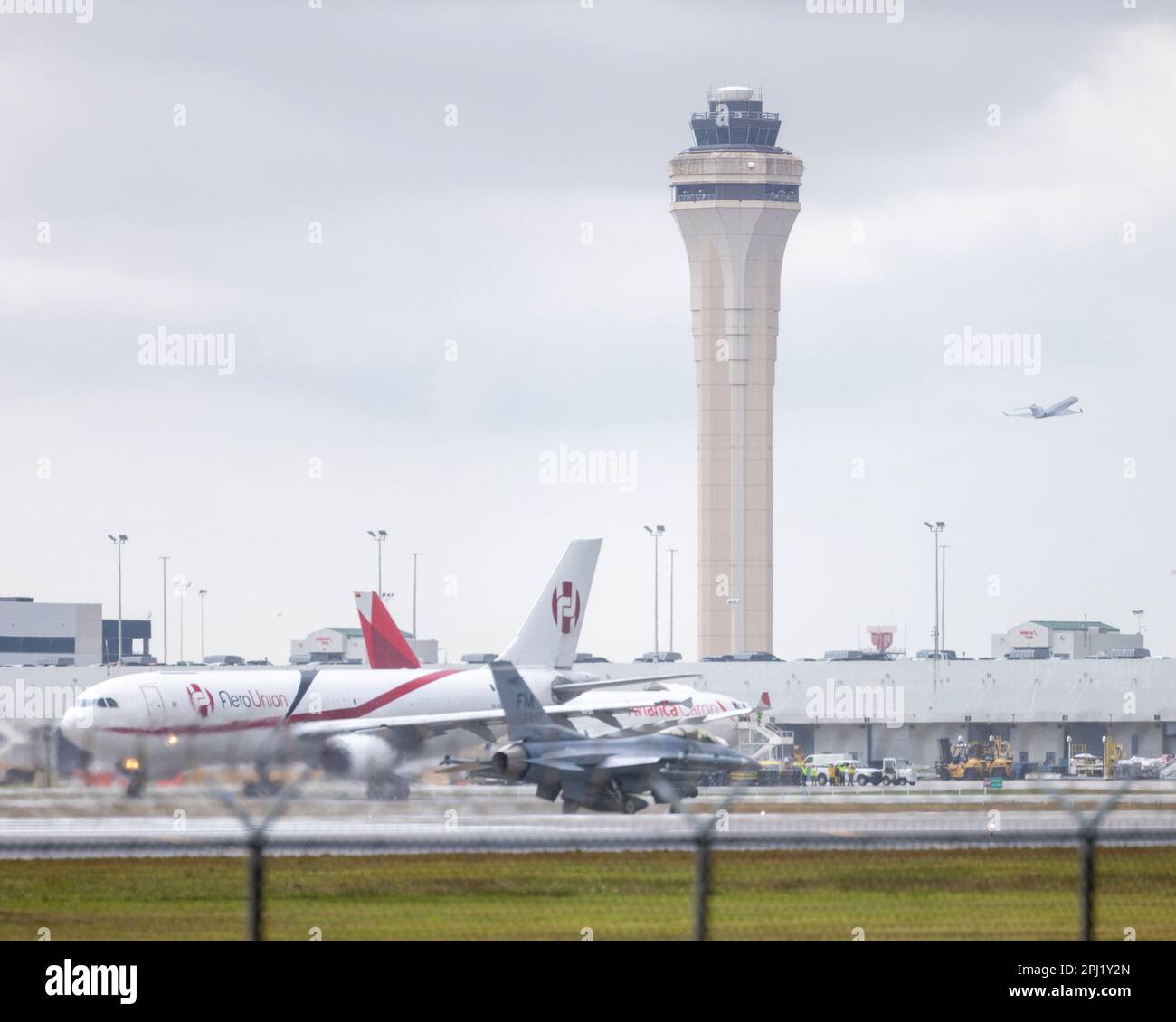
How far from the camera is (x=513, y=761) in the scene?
163ft

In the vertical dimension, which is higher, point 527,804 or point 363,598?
point 363,598

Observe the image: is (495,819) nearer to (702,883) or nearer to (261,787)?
(261,787)

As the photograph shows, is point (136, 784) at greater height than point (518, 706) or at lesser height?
lesser

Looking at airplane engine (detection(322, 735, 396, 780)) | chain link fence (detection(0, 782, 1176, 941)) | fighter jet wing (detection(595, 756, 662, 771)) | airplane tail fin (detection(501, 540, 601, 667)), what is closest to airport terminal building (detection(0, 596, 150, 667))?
airplane tail fin (detection(501, 540, 601, 667))

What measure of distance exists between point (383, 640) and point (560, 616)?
25.7ft

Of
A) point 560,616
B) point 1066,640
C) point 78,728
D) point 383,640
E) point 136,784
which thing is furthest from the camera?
point 1066,640

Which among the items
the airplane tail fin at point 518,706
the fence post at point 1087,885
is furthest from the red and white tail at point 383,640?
the fence post at point 1087,885

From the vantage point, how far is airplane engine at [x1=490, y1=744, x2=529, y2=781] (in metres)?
49.7

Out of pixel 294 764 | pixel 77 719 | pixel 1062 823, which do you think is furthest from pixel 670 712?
pixel 1062 823

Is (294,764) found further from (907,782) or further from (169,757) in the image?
(907,782)

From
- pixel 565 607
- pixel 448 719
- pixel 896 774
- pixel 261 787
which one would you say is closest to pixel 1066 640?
pixel 896 774

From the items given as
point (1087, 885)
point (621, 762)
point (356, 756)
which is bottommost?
point (356, 756)
